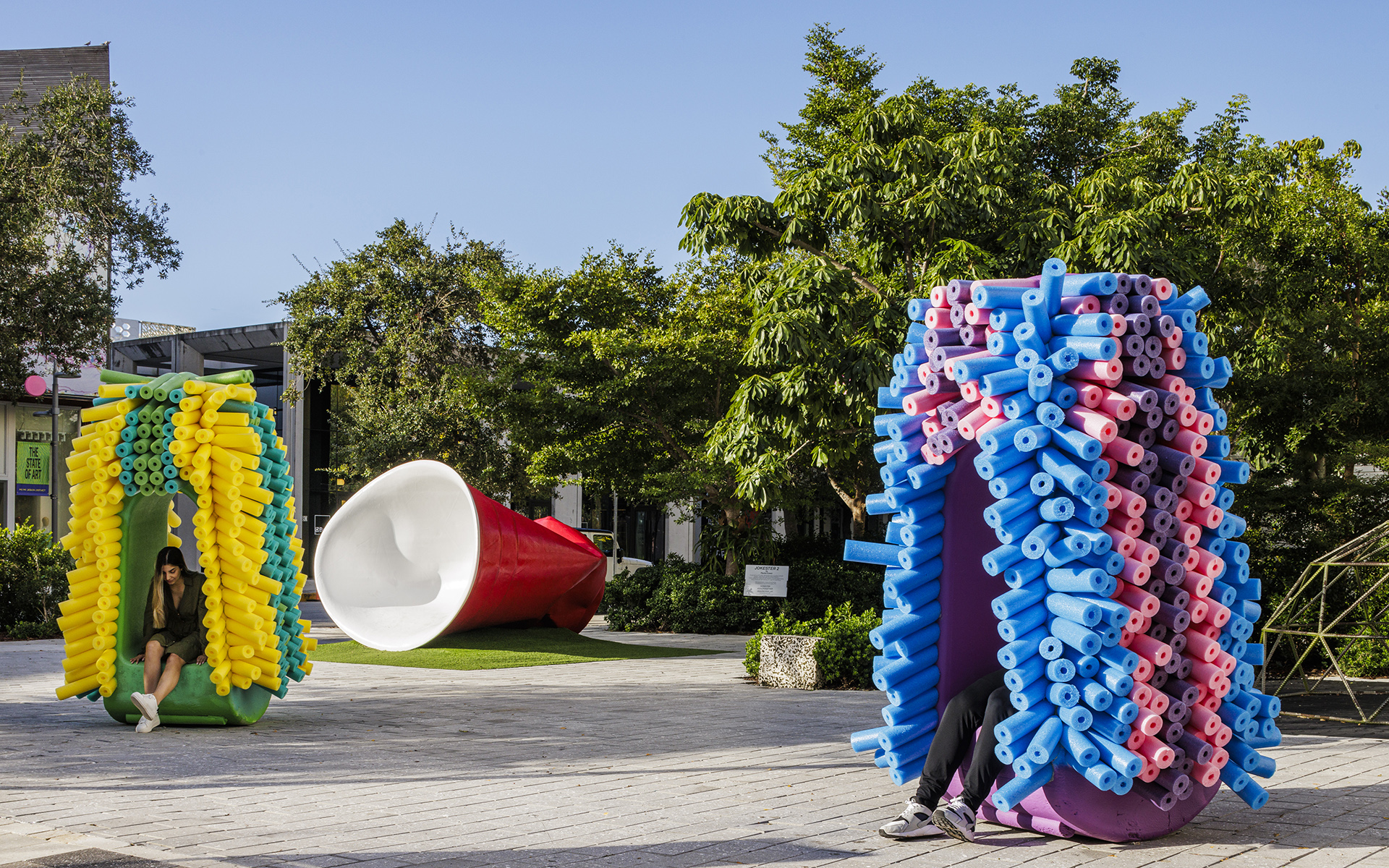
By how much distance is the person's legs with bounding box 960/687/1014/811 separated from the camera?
17.8ft

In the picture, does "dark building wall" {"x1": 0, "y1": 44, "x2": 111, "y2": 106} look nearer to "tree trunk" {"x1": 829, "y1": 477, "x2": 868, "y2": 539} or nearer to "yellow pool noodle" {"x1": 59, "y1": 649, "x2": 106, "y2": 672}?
"tree trunk" {"x1": 829, "y1": 477, "x2": 868, "y2": 539}

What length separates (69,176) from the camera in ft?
74.5

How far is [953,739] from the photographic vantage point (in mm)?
5562

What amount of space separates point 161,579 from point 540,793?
13.2ft

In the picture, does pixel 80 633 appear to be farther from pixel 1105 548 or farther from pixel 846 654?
pixel 1105 548

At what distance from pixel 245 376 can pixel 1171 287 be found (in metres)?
6.97

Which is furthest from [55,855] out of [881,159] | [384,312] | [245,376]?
[384,312]

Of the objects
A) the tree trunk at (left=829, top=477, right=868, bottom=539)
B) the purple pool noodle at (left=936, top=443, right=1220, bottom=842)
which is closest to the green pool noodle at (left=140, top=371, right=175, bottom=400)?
the purple pool noodle at (left=936, top=443, right=1220, bottom=842)

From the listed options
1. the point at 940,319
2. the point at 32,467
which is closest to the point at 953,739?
the point at 940,319

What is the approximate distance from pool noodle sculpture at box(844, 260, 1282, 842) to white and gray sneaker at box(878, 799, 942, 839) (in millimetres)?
392

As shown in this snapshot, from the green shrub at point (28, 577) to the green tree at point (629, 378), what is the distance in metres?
7.67

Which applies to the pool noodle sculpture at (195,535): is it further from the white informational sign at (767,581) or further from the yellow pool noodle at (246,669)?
the white informational sign at (767,581)

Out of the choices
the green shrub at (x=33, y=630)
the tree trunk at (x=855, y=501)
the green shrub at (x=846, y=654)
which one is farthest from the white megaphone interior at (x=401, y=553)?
the tree trunk at (x=855, y=501)

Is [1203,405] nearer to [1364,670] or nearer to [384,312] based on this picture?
[1364,670]
